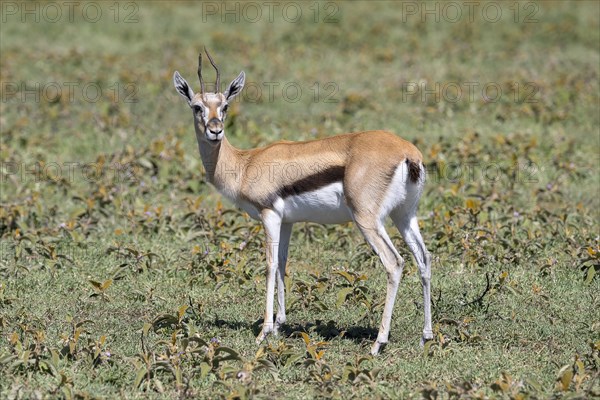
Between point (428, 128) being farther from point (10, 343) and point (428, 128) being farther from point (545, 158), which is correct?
point (10, 343)

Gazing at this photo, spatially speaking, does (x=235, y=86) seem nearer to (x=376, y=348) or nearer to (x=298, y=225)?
(x=298, y=225)

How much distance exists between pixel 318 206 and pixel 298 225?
218cm

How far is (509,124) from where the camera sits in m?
11.6

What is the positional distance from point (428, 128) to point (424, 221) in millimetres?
3387

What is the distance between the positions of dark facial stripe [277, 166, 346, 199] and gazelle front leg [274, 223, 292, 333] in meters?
0.49

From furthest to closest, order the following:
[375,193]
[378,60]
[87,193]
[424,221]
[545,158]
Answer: [378,60]
[545,158]
[87,193]
[424,221]
[375,193]

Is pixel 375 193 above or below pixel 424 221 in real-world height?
above

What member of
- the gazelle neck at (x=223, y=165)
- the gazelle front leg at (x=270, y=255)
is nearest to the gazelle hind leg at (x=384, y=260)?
the gazelle front leg at (x=270, y=255)

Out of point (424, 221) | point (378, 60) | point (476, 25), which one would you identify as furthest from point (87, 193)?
point (476, 25)

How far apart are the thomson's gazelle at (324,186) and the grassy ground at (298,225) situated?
0.48 metres

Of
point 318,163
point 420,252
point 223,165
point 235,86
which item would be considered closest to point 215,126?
point 223,165

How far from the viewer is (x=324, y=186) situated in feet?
20.0

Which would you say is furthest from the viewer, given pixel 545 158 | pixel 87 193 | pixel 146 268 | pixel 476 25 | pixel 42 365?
pixel 476 25

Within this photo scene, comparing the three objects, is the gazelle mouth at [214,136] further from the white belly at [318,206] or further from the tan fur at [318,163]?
the white belly at [318,206]
